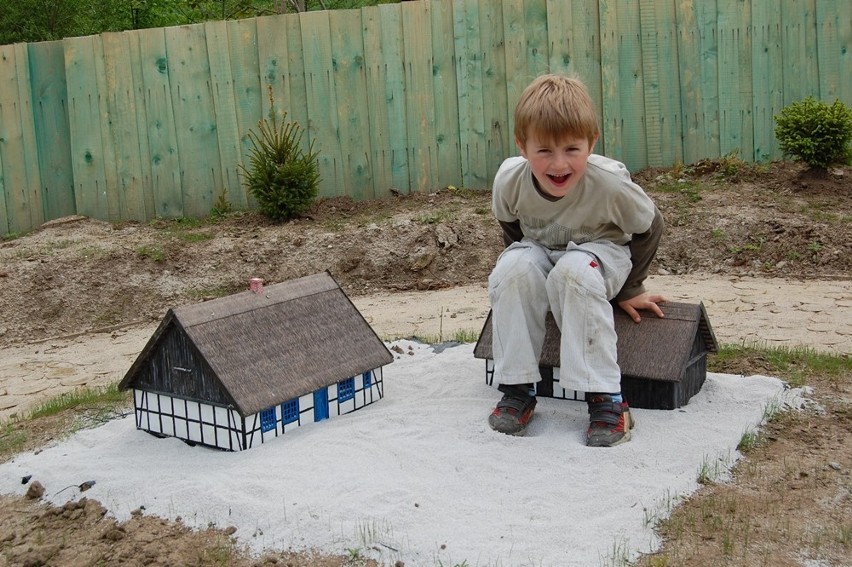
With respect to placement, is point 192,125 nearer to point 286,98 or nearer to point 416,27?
point 286,98

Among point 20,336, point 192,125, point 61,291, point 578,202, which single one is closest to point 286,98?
point 192,125

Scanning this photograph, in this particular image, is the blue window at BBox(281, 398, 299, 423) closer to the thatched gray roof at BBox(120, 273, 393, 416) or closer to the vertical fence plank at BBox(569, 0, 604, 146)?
the thatched gray roof at BBox(120, 273, 393, 416)

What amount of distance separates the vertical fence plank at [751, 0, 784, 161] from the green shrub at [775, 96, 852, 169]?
60 centimetres

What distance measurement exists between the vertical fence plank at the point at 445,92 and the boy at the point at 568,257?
5.39m

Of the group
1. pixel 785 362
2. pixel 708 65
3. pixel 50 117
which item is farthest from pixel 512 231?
pixel 50 117

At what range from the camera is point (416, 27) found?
948cm

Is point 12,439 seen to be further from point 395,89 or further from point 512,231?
point 395,89

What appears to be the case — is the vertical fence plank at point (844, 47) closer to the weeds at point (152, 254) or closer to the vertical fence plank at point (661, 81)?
the vertical fence plank at point (661, 81)

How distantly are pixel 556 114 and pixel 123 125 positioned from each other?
22.9ft

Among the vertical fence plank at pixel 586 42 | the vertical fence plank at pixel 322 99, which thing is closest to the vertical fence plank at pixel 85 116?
the vertical fence plank at pixel 322 99

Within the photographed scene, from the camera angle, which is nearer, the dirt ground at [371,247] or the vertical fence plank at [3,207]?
the dirt ground at [371,247]

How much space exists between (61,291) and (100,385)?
2.57 m

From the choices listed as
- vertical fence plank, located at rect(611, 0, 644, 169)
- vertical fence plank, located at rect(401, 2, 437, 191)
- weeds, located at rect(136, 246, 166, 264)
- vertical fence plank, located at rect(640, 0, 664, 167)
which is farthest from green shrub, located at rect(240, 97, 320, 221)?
vertical fence plank, located at rect(640, 0, 664, 167)

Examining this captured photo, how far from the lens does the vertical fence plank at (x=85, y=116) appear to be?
9594mm
